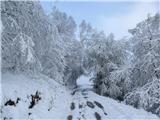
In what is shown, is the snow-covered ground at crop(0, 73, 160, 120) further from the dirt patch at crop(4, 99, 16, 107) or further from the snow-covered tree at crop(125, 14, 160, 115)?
the snow-covered tree at crop(125, 14, 160, 115)

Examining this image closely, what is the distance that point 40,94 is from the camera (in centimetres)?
1291

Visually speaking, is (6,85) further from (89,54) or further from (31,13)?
(89,54)

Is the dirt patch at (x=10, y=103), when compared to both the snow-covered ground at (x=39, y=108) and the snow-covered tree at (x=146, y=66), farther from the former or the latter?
the snow-covered tree at (x=146, y=66)

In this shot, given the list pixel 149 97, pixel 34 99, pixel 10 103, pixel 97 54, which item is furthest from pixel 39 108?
pixel 97 54

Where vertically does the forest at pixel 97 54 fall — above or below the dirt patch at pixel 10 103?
above

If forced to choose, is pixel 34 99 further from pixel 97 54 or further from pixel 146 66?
pixel 97 54

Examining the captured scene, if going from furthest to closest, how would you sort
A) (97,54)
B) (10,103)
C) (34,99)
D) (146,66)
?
(97,54), (146,66), (34,99), (10,103)

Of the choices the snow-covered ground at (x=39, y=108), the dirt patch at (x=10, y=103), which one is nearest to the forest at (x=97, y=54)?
the snow-covered ground at (x=39, y=108)

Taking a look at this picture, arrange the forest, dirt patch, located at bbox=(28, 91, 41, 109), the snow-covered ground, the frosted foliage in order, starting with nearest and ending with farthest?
the snow-covered ground, dirt patch, located at bbox=(28, 91, 41, 109), the forest, the frosted foliage

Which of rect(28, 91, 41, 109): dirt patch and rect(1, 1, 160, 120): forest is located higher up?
rect(1, 1, 160, 120): forest

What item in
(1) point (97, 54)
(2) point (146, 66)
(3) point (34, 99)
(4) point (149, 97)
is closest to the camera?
(3) point (34, 99)

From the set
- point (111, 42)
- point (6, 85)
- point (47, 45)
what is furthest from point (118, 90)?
point (6, 85)

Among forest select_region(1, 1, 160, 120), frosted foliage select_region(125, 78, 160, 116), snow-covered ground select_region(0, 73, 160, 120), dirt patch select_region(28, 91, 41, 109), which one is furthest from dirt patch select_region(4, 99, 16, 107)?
frosted foliage select_region(125, 78, 160, 116)

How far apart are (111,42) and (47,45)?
1145 cm
